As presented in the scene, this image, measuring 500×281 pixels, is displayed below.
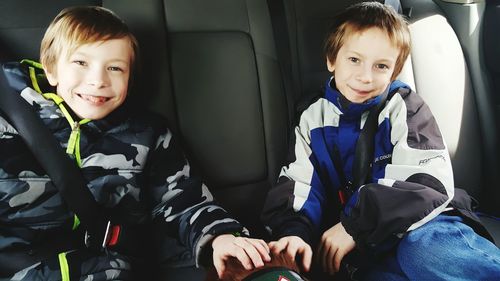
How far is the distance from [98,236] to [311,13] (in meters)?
0.99

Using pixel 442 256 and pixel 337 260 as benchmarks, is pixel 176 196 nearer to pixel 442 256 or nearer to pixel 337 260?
pixel 337 260

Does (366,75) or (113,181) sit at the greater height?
(366,75)

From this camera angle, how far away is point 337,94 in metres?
1.43

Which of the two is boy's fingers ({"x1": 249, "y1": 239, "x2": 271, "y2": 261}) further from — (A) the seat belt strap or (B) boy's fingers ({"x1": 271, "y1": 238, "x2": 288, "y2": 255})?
(A) the seat belt strap

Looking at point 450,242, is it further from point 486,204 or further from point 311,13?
point 311,13

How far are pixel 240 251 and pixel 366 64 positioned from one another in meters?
0.64

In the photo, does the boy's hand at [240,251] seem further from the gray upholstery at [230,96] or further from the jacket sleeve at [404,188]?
the gray upholstery at [230,96]

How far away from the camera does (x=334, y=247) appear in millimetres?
1258

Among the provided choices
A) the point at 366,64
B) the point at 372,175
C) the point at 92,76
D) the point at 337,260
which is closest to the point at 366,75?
the point at 366,64

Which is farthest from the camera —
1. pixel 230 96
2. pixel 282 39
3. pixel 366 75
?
pixel 282 39

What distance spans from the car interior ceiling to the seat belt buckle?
1.15ft

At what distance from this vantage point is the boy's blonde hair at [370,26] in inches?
54.7

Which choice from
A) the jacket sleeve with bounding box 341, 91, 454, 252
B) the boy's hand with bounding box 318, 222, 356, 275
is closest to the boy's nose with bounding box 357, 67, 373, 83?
the jacket sleeve with bounding box 341, 91, 454, 252

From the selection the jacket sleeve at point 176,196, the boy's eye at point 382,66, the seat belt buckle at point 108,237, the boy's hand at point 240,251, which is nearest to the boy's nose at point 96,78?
the jacket sleeve at point 176,196
